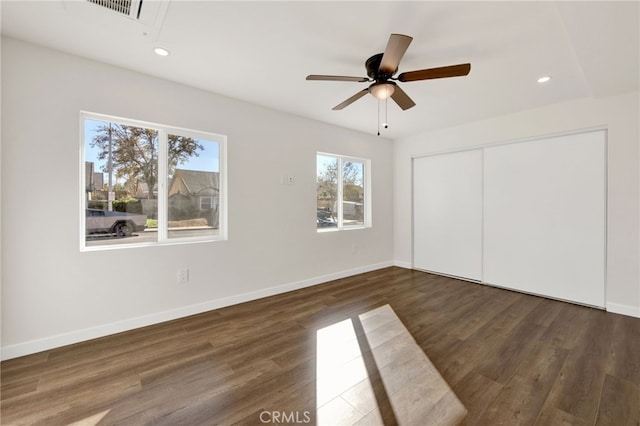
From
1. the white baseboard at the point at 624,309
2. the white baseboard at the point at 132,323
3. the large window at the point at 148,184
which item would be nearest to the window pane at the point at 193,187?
the large window at the point at 148,184

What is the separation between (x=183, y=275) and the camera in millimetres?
2988

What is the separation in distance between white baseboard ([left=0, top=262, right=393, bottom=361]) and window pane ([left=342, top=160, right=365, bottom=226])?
1.41 m

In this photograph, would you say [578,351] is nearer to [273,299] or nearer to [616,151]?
[616,151]

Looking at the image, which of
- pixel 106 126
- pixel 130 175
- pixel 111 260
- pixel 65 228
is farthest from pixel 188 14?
pixel 111 260

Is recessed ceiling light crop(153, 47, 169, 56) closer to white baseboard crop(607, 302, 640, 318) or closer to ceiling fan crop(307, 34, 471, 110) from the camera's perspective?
ceiling fan crop(307, 34, 471, 110)

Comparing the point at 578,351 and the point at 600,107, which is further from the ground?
the point at 600,107

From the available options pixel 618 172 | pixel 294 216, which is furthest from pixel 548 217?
pixel 294 216

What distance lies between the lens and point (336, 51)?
232cm

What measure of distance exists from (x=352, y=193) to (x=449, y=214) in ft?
5.58

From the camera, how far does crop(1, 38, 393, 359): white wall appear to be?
7.23 ft

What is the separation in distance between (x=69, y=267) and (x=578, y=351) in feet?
14.7

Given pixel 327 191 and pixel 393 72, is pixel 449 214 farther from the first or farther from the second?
pixel 393 72

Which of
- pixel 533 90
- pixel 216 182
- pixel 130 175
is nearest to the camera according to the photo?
pixel 130 175

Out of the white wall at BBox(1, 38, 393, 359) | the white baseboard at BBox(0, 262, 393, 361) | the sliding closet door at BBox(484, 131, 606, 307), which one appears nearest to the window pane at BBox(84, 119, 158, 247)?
the white wall at BBox(1, 38, 393, 359)
